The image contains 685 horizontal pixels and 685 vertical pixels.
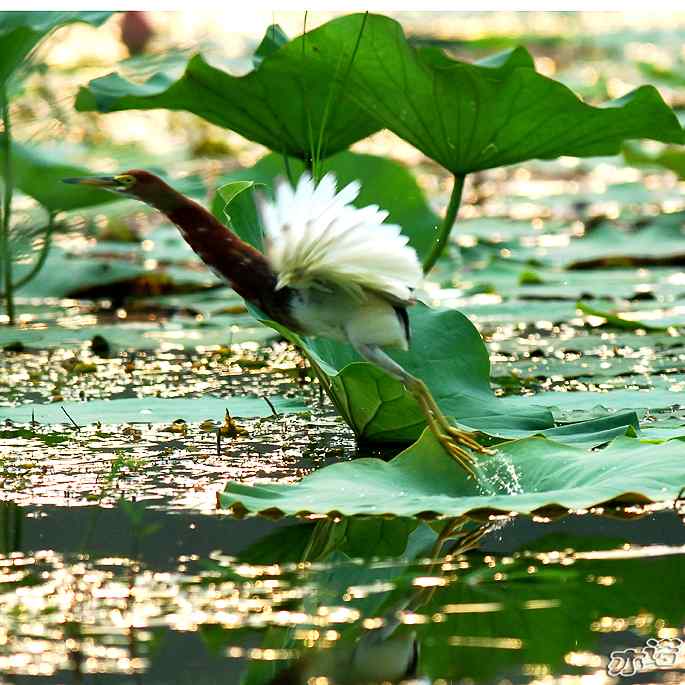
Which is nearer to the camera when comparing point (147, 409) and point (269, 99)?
point (147, 409)

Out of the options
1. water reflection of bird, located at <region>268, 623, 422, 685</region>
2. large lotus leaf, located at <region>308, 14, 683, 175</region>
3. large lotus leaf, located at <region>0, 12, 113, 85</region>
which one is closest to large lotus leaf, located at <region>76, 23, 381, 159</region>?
→ large lotus leaf, located at <region>308, 14, 683, 175</region>

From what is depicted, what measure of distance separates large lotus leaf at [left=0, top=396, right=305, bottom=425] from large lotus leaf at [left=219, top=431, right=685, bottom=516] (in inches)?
31.1

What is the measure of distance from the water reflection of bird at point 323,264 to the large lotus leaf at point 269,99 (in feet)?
3.02

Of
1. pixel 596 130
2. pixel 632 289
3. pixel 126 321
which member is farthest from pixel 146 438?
pixel 632 289

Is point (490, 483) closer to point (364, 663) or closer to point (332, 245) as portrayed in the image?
point (332, 245)

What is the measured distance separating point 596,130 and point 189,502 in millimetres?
1579

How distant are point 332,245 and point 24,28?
6.08 feet

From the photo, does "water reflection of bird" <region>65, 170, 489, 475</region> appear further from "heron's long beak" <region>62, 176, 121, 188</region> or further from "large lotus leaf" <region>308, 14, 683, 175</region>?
"large lotus leaf" <region>308, 14, 683, 175</region>

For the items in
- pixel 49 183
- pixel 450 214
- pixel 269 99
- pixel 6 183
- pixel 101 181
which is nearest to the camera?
pixel 101 181

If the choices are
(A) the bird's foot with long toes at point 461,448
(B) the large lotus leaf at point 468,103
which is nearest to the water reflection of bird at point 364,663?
(A) the bird's foot with long toes at point 461,448

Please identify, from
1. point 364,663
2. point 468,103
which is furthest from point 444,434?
point 468,103

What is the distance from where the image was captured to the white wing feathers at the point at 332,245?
8.17 ft

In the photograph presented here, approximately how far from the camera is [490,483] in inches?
107

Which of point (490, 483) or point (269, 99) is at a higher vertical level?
point (269, 99)
